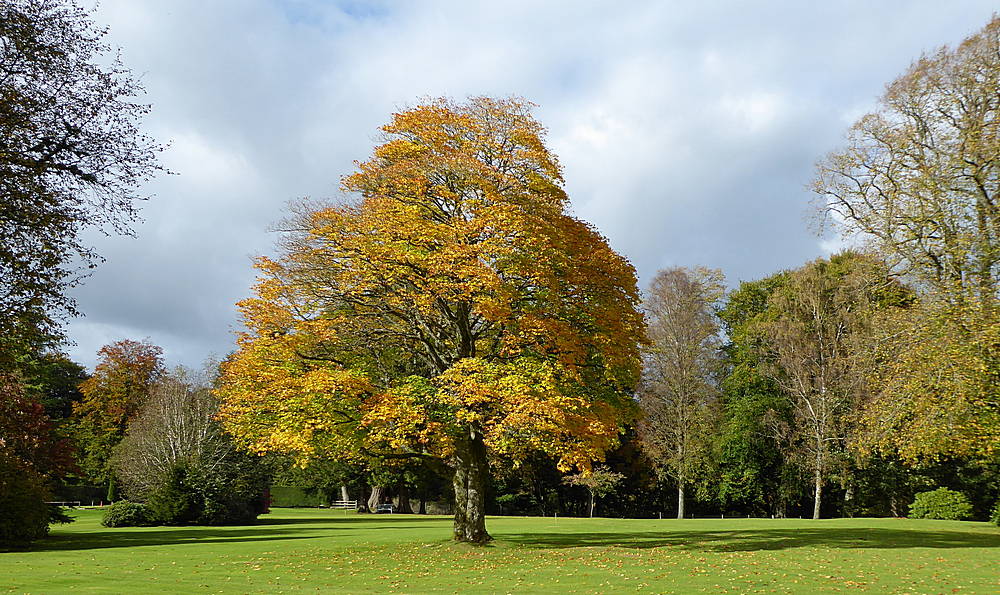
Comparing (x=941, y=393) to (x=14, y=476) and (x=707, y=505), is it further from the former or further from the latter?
(x=707, y=505)

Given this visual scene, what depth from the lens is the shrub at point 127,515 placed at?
131ft

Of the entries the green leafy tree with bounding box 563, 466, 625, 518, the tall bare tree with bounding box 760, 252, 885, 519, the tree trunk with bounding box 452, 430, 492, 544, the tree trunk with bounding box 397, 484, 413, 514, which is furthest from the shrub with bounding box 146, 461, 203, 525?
the tall bare tree with bounding box 760, 252, 885, 519

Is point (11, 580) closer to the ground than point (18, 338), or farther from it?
closer to the ground

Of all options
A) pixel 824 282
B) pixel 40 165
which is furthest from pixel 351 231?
pixel 824 282

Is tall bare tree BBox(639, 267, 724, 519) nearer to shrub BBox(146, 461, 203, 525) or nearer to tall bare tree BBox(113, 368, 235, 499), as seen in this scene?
tall bare tree BBox(113, 368, 235, 499)

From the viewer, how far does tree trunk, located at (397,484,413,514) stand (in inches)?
2511

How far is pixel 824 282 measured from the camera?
162ft

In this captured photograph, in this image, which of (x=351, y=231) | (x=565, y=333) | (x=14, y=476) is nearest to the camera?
(x=565, y=333)

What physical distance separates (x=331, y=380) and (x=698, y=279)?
139 feet

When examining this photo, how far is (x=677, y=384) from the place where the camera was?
52281mm

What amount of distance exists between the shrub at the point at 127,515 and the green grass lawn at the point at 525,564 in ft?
31.4

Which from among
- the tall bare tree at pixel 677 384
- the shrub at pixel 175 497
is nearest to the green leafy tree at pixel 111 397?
the shrub at pixel 175 497

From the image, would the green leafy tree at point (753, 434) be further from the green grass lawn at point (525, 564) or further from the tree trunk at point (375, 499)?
the tree trunk at point (375, 499)

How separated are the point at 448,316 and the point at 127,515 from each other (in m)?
27.1
